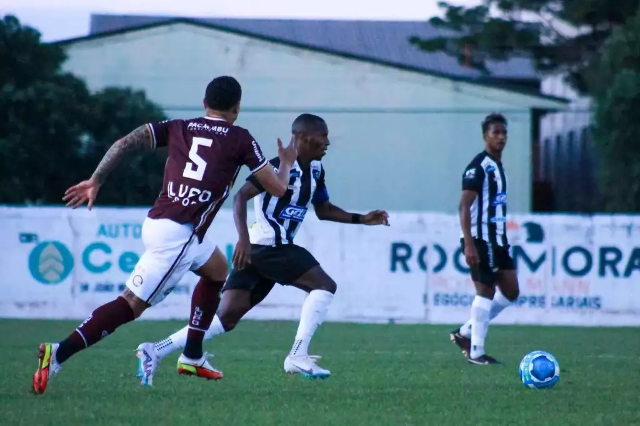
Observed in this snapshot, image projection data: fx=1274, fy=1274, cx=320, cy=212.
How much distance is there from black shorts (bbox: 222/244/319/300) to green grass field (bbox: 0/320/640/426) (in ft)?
2.15

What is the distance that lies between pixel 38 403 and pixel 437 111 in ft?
72.3

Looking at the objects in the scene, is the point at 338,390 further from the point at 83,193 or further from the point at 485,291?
the point at 485,291

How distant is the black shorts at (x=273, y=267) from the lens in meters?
8.73

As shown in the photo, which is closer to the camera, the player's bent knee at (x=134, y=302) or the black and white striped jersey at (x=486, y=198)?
the player's bent knee at (x=134, y=302)

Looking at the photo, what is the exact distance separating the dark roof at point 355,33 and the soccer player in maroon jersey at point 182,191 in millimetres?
33529

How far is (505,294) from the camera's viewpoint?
416 inches

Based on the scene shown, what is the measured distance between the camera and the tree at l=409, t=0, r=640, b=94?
30297 mm

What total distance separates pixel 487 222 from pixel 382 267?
6.38 meters

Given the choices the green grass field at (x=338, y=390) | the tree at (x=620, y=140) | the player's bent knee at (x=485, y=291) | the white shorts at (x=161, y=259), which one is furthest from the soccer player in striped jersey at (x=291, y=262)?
the tree at (x=620, y=140)

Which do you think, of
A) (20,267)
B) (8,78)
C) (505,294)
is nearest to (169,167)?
(505,294)

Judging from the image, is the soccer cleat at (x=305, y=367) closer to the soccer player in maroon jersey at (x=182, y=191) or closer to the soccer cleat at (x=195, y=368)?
the soccer cleat at (x=195, y=368)

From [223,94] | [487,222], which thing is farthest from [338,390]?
[487,222]

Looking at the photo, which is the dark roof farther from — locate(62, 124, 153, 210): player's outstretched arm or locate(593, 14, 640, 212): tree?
locate(62, 124, 153, 210): player's outstretched arm

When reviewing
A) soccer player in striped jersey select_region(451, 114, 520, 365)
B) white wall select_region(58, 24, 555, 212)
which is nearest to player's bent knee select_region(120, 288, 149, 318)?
soccer player in striped jersey select_region(451, 114, 520, 365)
